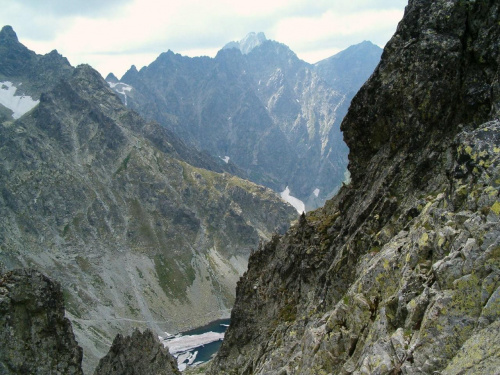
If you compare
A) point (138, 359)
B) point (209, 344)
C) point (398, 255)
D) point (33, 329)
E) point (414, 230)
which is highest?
point (414, 230)

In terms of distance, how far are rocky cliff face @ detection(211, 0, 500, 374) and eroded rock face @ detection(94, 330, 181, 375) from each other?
919 inches

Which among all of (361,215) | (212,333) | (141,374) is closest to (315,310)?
(361,215)

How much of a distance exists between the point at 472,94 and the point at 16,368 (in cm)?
5017

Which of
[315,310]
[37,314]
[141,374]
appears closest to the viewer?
[315,310]

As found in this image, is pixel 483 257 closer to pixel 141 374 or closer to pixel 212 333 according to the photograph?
pixel 141 374

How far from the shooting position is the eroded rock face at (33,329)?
41344 mm

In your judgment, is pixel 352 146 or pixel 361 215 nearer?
pixel 361 215

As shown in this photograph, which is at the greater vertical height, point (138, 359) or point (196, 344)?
point (138, 359)

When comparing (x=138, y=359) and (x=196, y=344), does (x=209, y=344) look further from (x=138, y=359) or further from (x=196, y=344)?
(x=138, y=359)

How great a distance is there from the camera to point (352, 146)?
119 ft

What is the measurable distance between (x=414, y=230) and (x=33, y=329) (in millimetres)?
44695

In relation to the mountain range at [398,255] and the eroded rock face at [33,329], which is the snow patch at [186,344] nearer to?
the mountain range at [398,255]

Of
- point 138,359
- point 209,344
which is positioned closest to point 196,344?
point 209,344

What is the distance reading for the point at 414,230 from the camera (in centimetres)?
1831
